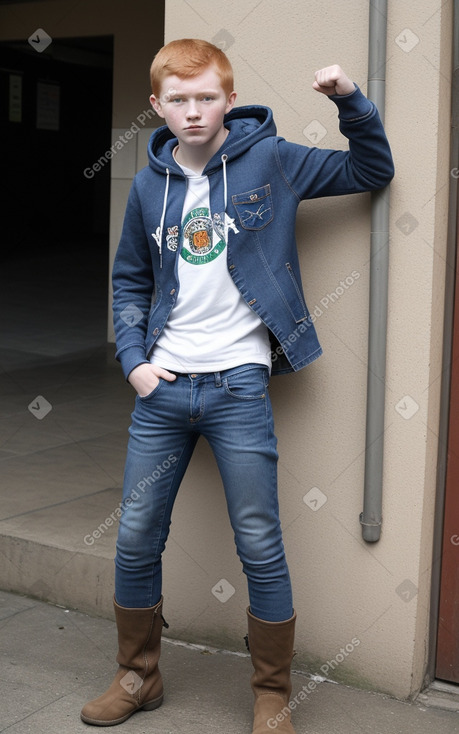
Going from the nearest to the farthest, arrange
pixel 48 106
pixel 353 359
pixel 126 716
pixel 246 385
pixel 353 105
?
1. pixel 353 105
2. pixel 246 385
3. pixel 126 716
4. pixel 353 359
5. pixel 48 106

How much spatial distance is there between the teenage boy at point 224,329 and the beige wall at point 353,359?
0.55ft

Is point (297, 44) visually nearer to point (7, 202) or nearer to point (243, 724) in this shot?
point (243, 724)

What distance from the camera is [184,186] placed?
2586 millimetres

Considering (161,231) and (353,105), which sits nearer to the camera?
(353,105)

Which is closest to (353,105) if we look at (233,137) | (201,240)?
(233,137)

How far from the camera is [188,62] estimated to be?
2410 millimetres

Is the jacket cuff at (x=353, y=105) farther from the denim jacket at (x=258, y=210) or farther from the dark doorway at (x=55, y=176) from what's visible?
the dark doorway at (x=55, y=176)

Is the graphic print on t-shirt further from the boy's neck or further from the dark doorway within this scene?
the dark doorway

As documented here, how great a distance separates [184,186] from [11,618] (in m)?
1.66

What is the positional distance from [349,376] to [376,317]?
0.21 meters

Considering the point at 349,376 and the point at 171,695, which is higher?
the point at 349,376

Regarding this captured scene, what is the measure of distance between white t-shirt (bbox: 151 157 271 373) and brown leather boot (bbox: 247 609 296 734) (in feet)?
2.28

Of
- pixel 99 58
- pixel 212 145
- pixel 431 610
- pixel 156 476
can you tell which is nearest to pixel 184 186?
pixel 212 145

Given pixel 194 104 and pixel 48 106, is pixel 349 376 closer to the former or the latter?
pixel 194 104
